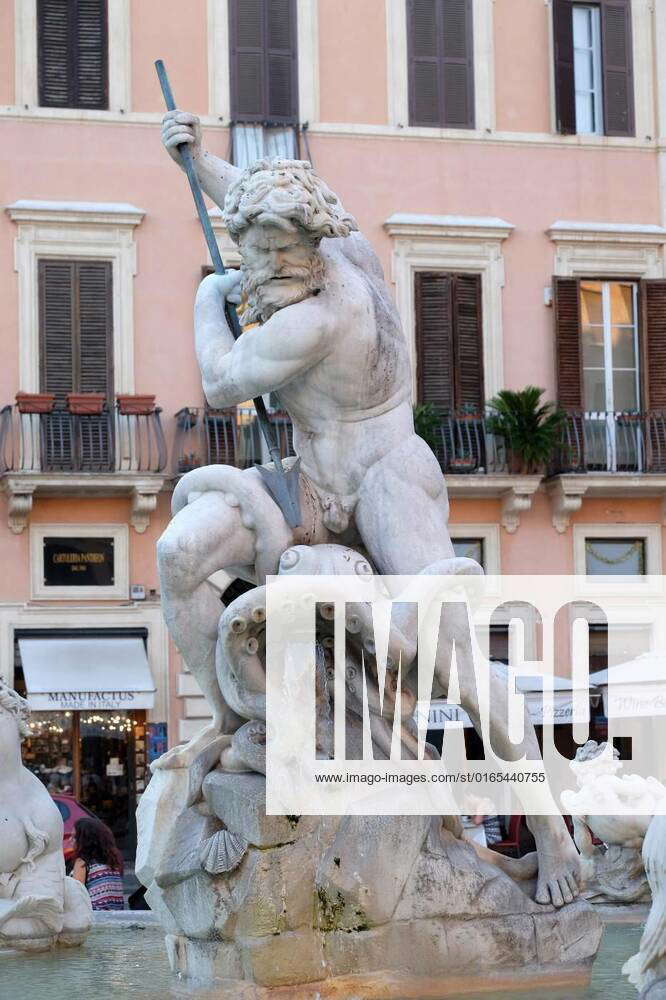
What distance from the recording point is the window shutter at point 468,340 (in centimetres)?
2397

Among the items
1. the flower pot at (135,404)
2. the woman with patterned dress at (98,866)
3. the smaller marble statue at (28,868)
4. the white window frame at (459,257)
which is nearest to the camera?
the smaller marble statue at (28,868)

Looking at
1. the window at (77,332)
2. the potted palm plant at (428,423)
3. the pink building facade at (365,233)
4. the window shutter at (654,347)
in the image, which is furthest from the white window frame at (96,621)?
the window shutter at (654,347)

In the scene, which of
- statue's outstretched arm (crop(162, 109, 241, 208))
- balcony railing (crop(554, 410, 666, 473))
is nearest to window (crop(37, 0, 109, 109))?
balcony railing (crop(554, 410, 666, 473))

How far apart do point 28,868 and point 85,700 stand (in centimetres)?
1472

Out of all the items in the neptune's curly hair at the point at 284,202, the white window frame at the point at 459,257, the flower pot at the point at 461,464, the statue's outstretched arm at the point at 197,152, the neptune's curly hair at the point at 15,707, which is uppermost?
the white window frame at the point at 459,257

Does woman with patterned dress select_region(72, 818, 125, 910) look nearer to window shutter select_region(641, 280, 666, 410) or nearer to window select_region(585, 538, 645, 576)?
window select_region(585, 538, 645, 576)

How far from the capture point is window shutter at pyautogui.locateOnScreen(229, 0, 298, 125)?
2398 centimetres

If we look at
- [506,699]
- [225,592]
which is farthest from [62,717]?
[506,699]

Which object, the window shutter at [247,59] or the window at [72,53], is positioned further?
the window shutter at [247,59]

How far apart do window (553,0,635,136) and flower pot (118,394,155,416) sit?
6.42 meters

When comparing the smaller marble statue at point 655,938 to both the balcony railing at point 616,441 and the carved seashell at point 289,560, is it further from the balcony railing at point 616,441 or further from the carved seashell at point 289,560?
the balcony railing at point 616,441

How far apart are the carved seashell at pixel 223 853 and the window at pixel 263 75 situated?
63.3ft

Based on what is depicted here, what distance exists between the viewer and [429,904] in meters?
5.04

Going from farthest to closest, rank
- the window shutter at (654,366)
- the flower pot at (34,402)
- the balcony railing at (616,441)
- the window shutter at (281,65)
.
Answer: the window shutter at (281,65) → the window shutter at (654,366) → the balcony railing at (616,441) → the flower pot at (34,402)
